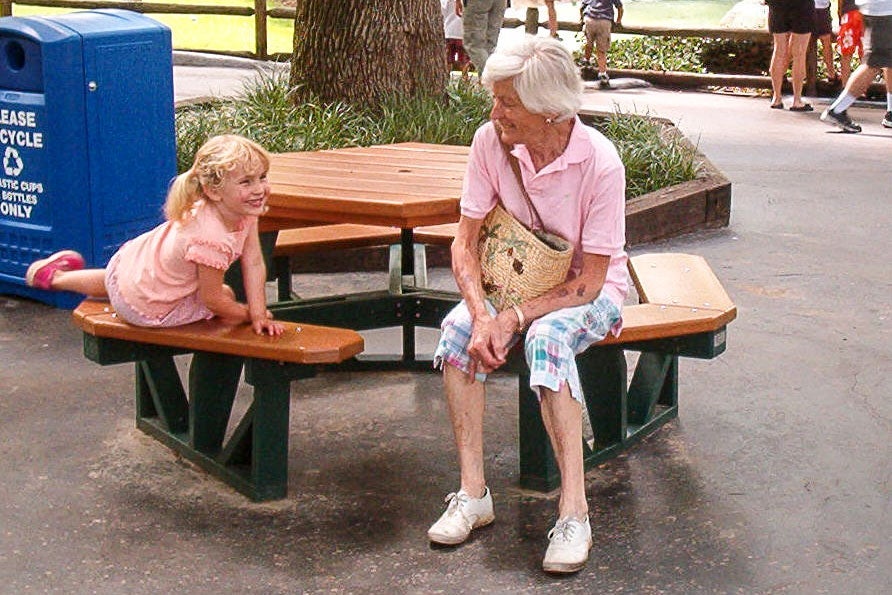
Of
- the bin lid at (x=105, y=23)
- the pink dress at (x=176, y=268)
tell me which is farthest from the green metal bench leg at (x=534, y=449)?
the bin lid at (x=105, y=23)

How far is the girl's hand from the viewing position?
4.21m

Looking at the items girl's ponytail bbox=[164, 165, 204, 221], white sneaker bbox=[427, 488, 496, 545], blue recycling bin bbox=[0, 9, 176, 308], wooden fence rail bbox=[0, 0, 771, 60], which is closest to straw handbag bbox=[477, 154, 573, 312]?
white sneaker bbox=[427, 488, 496, 545]

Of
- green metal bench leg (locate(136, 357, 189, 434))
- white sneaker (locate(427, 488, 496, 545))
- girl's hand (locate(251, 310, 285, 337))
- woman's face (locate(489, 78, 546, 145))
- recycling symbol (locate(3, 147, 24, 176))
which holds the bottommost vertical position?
white sneaker (locate(427, 488, 496, 545))

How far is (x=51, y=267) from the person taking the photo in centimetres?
517

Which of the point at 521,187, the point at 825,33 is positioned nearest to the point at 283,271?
the point at 521,187

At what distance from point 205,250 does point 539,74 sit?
1097mm

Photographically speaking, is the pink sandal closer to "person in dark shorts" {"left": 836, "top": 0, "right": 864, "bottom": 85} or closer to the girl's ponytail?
the girl's ponytail

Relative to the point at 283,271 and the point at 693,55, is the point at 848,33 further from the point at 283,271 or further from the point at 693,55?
the point at 283,271

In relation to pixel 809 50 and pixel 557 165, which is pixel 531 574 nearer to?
pixel 557 165

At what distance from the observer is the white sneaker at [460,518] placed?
397 centimetres

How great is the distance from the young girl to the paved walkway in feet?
1.86

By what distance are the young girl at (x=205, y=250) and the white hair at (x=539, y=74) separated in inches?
30.8

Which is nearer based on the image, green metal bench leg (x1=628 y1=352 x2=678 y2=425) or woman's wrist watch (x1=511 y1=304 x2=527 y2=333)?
woman's wrist watch (x1=511 y1=304 x2=527 y2=333)

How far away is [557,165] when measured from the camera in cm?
404
